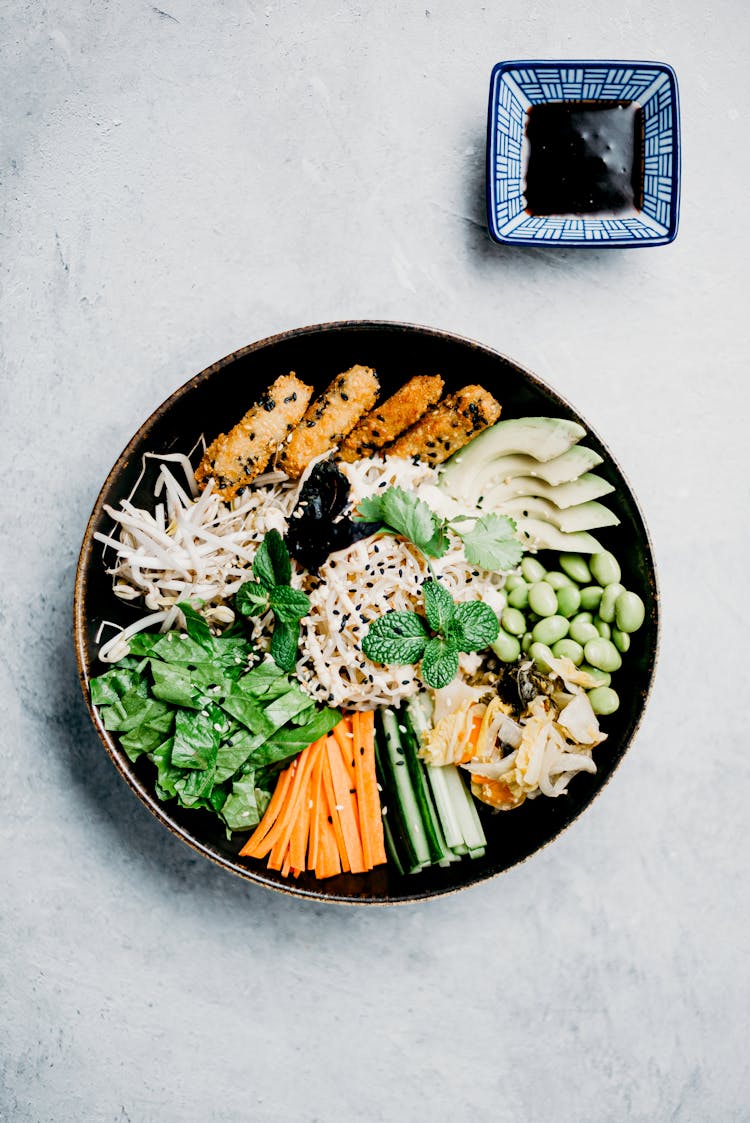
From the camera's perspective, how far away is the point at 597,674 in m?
3.18

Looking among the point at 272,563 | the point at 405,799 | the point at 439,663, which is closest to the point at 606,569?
the point at 439,663

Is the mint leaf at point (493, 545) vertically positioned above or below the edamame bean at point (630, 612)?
above

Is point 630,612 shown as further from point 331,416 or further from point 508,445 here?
point 331,416

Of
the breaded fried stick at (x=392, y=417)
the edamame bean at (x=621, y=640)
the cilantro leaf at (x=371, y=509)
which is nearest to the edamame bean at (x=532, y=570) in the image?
the edamame bean at (x=621, y=640)

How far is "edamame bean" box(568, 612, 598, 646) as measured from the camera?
3.19m

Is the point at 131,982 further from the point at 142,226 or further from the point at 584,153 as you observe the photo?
the point at 584,153

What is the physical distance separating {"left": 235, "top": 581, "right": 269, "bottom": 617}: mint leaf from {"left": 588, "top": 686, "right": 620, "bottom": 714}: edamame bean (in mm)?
1234

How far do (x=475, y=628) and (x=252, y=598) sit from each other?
2.61ft

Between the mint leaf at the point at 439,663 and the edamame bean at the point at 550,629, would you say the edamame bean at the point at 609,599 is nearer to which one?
the edamame bean at the point at 550,629

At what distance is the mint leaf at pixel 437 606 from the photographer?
10.0 ft

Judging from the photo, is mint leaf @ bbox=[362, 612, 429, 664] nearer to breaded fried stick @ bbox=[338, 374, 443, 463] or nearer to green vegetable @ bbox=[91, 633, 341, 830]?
green vegetable @ bbox=[91, 633, 341, 830]

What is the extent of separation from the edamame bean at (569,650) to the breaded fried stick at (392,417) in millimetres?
998

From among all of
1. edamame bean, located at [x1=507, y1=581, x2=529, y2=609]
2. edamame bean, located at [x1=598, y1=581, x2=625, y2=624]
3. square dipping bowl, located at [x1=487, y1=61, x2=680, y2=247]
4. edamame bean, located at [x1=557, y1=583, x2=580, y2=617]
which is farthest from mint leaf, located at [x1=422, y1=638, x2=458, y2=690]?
square dipping bowl, located at [x1=487, y1=61, x2=680, y2=247]

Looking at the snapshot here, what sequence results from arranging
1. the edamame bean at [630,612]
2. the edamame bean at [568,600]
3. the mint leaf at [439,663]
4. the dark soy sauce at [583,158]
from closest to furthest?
the mint leaf at [439,663]
the edamame bean at [630,612]
the edamame bean at [568,600]
the dark soy sauce at [583,158]
